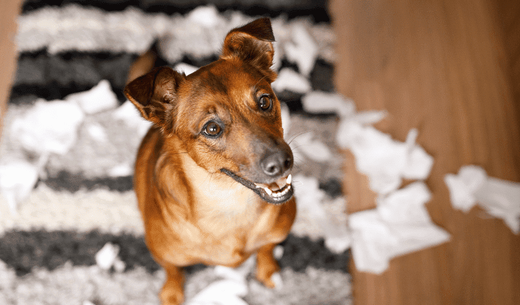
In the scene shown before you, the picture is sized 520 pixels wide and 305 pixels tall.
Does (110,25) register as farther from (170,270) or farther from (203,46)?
(170,270)

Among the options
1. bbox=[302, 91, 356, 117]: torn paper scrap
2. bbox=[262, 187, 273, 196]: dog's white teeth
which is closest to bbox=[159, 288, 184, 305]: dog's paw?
bbox=[262, 187, 273, 196]: dog's white teeth

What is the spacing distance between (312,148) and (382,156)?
0.48m

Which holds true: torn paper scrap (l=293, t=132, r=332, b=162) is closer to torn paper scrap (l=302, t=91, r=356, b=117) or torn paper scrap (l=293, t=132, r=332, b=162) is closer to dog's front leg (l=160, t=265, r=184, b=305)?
torn paper scrap (l=302, t=91, r=356, b=117)

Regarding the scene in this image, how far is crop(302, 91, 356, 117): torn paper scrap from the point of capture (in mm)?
2459

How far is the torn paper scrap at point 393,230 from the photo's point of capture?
2119mm

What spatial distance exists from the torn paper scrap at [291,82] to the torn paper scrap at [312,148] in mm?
350

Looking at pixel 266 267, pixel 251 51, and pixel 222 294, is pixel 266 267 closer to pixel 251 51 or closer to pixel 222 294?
pixel 222 294

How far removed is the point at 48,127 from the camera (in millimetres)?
2287

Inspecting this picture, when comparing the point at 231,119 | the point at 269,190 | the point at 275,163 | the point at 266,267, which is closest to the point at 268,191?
the point at 269,190

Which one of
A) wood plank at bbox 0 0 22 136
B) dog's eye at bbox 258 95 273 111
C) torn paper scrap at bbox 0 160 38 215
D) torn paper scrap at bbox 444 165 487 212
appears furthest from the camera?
wood plank at bbox 0 0 22 136

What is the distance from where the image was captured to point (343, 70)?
103 inches

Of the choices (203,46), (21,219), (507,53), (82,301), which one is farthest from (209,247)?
(507,53)

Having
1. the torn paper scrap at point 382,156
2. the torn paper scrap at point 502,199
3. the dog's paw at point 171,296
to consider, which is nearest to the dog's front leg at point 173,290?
the dog's paw at point 171,296

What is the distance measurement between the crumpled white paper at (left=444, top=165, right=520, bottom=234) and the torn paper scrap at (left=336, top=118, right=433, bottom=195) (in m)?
0.21
